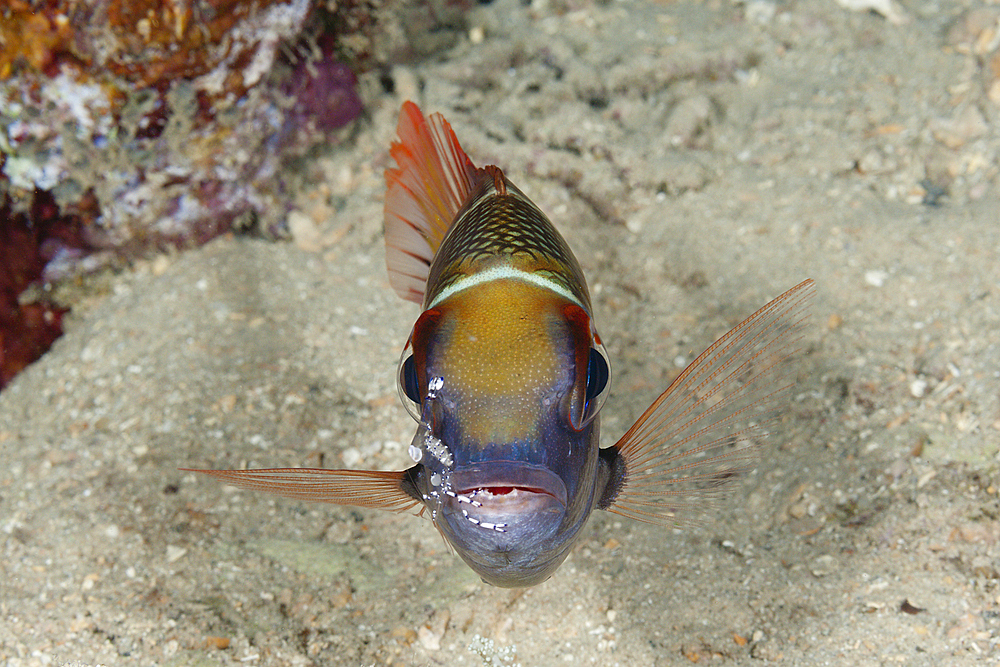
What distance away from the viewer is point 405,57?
17.9 feet

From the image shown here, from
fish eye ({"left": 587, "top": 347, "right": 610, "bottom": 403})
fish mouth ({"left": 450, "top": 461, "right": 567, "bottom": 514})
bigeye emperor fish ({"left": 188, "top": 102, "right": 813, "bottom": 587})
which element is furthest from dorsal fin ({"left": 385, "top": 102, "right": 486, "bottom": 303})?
fish mouth ({"left": 450, "top": 461, "right": 567, "bottom": 514})

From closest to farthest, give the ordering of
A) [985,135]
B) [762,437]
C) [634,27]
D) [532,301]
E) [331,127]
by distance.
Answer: [532,301] < [762,437] < [985,135] < [331,127] < [634,27]

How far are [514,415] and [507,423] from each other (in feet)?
0.10

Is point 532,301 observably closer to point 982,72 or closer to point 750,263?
point 750,263

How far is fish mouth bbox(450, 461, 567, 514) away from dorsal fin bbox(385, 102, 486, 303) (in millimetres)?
1364

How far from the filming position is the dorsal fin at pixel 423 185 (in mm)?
2809

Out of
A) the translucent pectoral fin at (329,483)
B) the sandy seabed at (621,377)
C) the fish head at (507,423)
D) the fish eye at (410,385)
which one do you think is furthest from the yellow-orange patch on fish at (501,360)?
the sandy seabed at (621,377)

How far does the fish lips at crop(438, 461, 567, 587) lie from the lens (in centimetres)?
166

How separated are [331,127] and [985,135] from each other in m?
4.54

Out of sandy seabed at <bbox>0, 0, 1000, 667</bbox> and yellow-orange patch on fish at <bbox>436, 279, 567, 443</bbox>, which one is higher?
yellow-orange patch on fish at <bbox>436, 279, 567, 443</bbox>

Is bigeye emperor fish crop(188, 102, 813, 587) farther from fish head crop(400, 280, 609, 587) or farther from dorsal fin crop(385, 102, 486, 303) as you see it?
dorsal fin crop(385, 102, 486, 303)

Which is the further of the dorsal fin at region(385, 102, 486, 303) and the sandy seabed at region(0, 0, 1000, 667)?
the dorsal fin at region(385, 102, 486, 303)

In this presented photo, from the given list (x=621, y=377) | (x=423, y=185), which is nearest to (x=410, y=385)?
(x=423, y=185)

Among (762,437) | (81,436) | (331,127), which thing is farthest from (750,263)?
(81,436)
